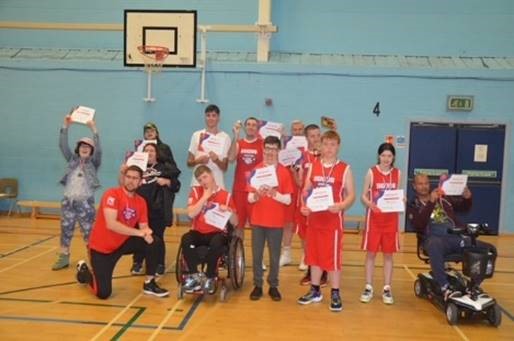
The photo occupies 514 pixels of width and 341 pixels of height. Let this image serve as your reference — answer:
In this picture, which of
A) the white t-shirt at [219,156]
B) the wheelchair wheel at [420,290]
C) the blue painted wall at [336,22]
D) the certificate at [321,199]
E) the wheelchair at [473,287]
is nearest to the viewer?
the wheelchair at [473,287]

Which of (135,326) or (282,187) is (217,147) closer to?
(282,187)

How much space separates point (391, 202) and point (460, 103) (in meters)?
4.63

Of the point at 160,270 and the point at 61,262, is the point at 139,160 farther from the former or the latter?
the point at 61,262

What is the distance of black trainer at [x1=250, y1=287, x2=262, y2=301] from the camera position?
15.4 ft

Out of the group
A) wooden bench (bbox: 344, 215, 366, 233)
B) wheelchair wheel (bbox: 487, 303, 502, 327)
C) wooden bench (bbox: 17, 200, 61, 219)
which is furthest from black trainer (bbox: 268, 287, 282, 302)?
wooden bench (bbox: 17, 200, 61, 219)

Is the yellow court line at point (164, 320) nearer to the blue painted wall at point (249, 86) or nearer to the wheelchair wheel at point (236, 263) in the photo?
the wheelchair wheel at point (236, 263)

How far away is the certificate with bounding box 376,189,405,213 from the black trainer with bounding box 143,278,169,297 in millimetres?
2024

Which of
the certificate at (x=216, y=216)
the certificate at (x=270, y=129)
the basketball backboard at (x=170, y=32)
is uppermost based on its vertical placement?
the basketball backboard at (x=170, y=32)

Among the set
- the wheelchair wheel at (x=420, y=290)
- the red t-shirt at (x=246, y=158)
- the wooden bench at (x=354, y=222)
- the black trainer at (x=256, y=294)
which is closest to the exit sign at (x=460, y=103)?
the wooden bench at (x=354, y=222)

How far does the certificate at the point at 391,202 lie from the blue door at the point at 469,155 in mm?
4241

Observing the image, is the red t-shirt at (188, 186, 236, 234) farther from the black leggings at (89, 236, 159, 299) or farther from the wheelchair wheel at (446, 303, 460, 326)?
the wheelchair wheel at (446, 303, 460, 326)

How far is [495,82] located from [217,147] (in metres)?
5.37

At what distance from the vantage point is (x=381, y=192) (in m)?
4.57

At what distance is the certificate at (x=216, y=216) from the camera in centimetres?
462
